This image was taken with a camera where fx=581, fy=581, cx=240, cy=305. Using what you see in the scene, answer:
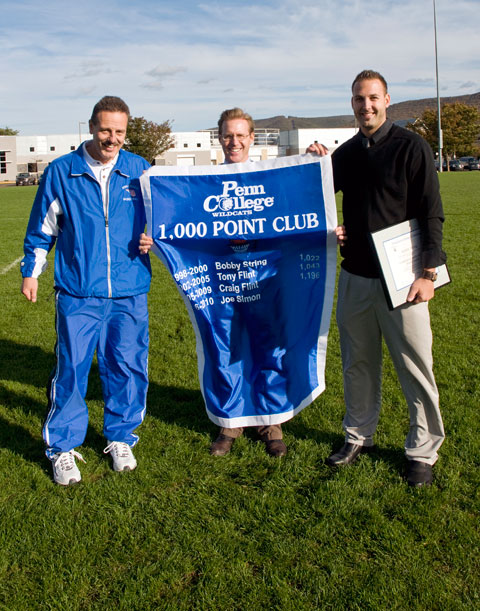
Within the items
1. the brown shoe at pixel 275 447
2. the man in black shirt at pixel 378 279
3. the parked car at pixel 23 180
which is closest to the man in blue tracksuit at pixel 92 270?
the brown shoe at pixel 275 447

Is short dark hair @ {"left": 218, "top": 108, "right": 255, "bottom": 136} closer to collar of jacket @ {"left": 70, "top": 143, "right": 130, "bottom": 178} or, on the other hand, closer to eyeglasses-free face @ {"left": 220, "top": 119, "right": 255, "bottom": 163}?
eyeglasses-free face @ {"left": 220, "top": 119, "right": 255, "bottom": 163}

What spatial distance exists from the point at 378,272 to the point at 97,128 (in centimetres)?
185

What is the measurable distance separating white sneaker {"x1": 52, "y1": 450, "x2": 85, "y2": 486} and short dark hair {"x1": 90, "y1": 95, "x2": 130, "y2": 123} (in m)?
2.09

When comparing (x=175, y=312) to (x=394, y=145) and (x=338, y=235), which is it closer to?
(x=338, y=235)

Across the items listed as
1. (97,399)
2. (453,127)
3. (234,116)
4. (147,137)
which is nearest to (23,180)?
(147,137)

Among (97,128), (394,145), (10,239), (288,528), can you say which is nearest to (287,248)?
(394,145)

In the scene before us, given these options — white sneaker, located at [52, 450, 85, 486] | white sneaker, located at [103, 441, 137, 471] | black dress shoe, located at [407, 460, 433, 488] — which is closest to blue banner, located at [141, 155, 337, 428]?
white sneaker, located at [103, 441, 137, 471]

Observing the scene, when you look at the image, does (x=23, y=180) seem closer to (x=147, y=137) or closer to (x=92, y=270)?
(x=147, y=137)

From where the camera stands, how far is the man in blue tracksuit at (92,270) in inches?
137

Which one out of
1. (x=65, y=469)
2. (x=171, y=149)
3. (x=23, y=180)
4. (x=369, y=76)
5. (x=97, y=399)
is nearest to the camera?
(x=369, y=76)

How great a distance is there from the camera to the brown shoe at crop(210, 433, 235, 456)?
3965 mm

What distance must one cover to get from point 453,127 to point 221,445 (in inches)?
2864

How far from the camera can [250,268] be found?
3.84m

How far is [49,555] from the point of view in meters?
2.98
